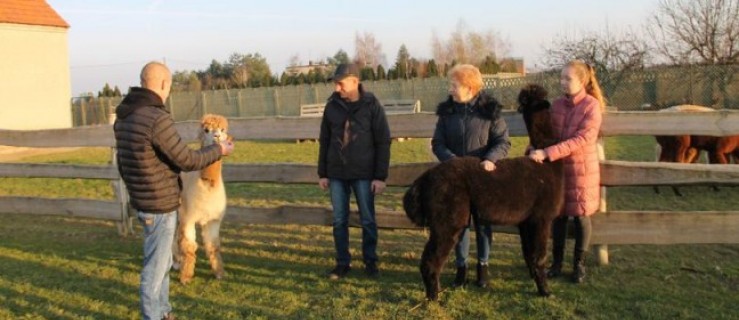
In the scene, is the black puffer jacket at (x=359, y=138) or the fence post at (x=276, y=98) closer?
the black puffer jacket at (x=359, y=138)

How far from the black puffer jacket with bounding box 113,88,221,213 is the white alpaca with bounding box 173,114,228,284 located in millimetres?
1102

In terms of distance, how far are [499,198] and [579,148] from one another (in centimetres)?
80

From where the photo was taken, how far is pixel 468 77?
4680 millimetres

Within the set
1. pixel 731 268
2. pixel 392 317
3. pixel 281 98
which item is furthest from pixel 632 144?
pixel 281 98

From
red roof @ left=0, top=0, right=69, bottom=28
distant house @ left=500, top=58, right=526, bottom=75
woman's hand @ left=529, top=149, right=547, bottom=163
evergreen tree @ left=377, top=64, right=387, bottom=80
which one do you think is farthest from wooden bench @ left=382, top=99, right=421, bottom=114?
distant house @ left=500, top=58, right=526, bottom=75

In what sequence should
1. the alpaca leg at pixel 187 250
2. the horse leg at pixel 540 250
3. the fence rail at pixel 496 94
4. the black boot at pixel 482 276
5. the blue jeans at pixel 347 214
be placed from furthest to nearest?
the fence rail at pixel 496 94 < the alpaca leg at pixel 187 250 < the blue jeans at pixel 347 214 < the black boot at pixel 482 276 < the horse leg at pixel 540 250

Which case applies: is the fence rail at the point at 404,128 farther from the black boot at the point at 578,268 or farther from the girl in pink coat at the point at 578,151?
the black boot at the point at 578,268

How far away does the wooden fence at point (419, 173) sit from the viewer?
16.8 feet

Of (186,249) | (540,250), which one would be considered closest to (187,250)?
(186,249)

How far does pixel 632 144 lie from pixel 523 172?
11.0 m

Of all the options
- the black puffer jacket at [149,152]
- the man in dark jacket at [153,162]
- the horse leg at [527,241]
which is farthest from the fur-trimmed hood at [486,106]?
the black puffer jacket at [149,152]

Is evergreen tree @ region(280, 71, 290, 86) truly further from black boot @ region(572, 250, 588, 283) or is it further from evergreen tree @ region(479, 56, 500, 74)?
black boot @ region(572, 250, 588, 283)

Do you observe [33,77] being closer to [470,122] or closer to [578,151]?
A: [470,122]

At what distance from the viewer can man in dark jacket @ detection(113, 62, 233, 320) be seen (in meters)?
3.93
